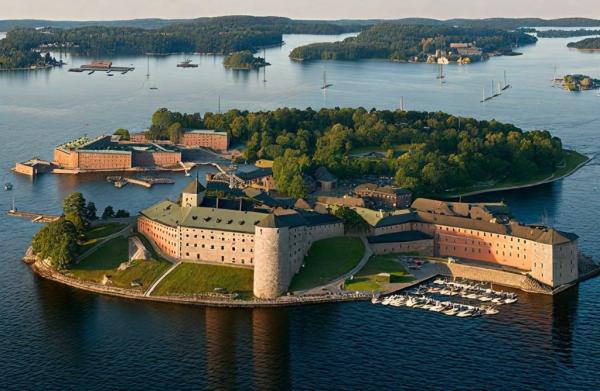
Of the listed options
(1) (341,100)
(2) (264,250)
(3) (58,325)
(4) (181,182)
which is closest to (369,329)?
(2) (264,250)

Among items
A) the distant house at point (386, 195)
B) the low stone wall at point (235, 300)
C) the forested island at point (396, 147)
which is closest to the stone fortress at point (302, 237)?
the low stone wall at point (235, 300)

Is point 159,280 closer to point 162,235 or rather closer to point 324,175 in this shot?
point 162,235

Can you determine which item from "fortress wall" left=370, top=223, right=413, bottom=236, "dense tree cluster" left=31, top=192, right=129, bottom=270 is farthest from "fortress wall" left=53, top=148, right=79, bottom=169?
"fortress wall" left=370, top=223, right=413, bottom=236

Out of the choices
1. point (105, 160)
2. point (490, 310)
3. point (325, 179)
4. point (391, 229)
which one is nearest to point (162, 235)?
point (391, 229)

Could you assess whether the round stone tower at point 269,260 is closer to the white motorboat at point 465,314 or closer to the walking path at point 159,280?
the walking path at point 159,280

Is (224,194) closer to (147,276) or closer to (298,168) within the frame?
(147,276)
